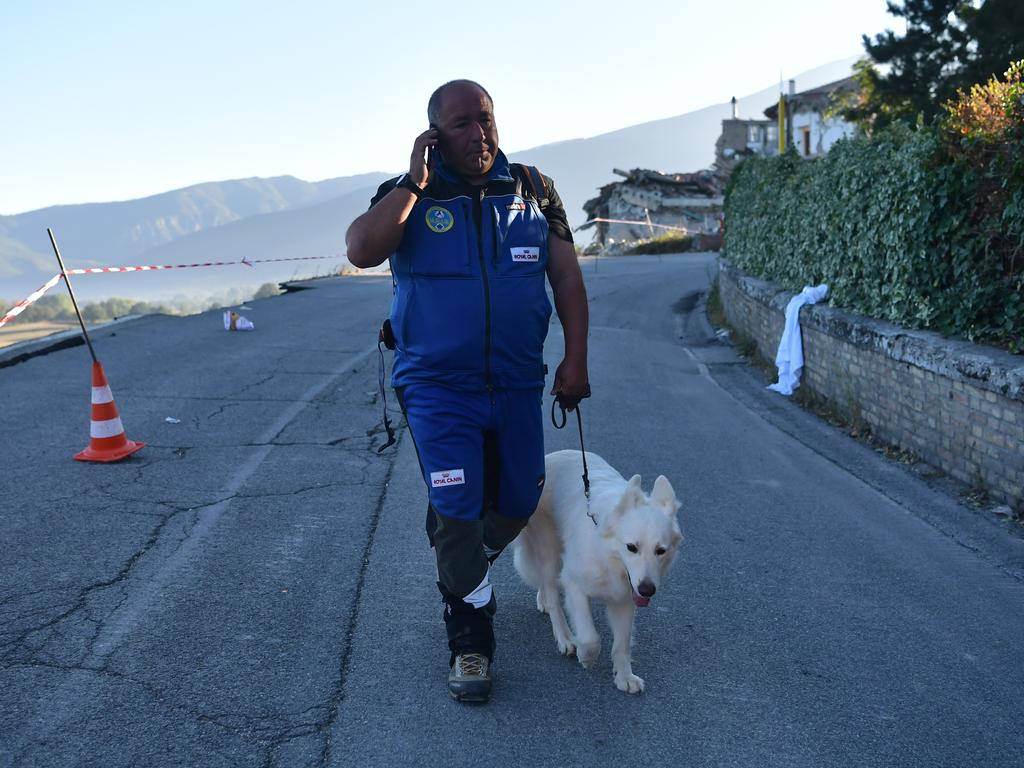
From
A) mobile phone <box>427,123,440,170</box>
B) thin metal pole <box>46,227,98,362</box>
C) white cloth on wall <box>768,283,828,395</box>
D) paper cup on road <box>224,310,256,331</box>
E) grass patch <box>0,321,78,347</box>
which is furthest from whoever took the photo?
paper cup on road <box>224,310,256,331</box>

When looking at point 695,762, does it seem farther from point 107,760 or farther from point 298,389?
→ point 298,389

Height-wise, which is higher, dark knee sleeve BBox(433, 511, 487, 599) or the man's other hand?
the man's other hand

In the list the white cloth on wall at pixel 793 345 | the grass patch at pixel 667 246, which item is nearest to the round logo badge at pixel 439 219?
the white cloth on wall at pixel 793 345

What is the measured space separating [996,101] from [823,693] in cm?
533

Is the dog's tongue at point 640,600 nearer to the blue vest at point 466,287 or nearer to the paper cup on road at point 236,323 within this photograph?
the blue vest at point 466,287

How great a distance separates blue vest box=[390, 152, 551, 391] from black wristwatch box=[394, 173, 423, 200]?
0.11 feet

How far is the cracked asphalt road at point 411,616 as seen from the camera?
339 centimetres

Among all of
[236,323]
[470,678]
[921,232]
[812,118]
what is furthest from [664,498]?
[812,118]

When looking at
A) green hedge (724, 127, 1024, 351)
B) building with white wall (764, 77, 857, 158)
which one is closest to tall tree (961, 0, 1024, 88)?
green hedge (724, 127, 1024, 351)

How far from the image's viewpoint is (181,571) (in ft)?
16.1

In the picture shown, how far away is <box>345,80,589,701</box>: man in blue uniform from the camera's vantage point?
140 inches

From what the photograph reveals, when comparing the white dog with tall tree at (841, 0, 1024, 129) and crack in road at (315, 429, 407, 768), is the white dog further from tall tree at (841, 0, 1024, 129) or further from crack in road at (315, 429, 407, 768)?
tall tree at (841, 0, 1024, 129)

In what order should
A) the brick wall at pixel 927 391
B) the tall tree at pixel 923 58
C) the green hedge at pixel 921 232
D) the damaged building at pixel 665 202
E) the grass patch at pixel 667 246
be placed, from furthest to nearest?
the damaged building at pixel 665 202
the grass patch at pixel 667 246
the tall tree at pixel 923 58
the green hedge at pixel 921 232
the brick wall at pixel 927 391

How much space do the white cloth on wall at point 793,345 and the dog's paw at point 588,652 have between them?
7.47 metres
